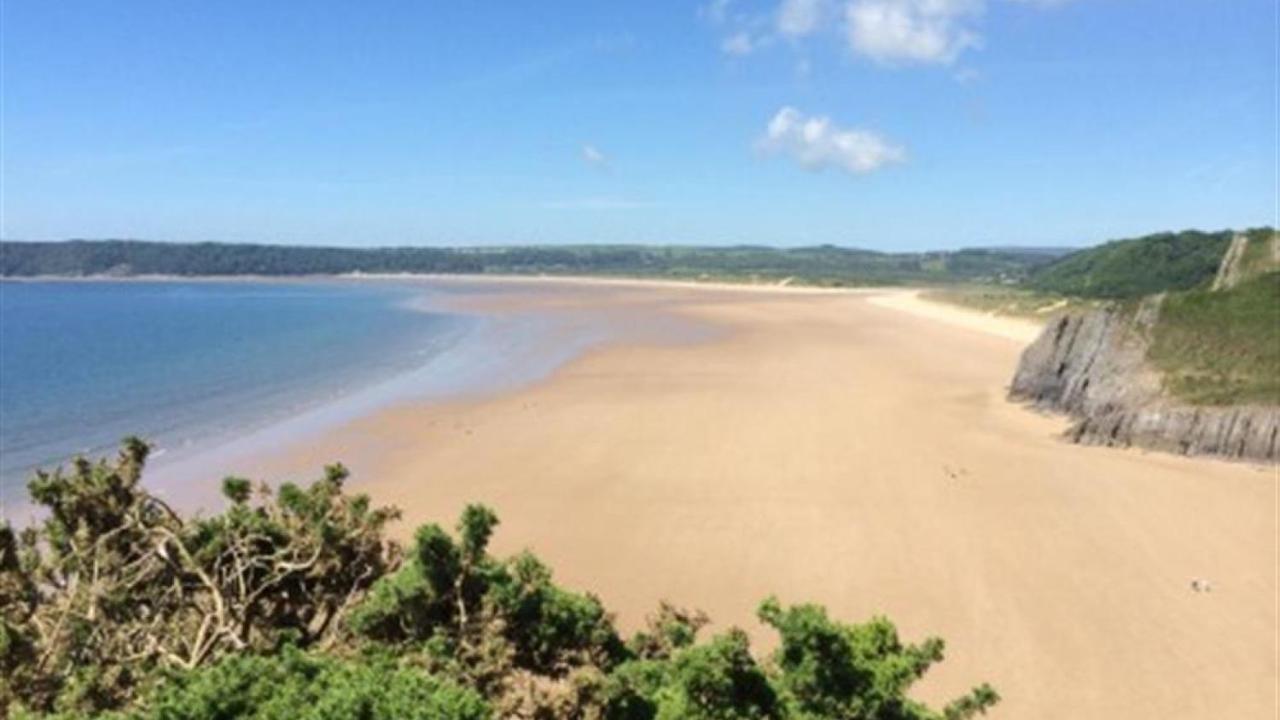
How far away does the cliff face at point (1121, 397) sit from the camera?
35.1 meters

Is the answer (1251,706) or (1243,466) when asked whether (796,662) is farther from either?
(1243,466)

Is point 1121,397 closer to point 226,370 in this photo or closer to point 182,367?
point 226,370

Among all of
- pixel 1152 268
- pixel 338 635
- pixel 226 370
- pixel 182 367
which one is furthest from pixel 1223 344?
pixel 1152 268

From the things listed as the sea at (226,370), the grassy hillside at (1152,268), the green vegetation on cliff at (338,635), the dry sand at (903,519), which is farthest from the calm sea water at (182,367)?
the grassy hillside at (1152,268)

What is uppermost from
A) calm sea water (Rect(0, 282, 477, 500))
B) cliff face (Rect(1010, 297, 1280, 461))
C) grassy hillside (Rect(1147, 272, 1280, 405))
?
grassy hillside (Rect(1147, 272, 1280, 405))

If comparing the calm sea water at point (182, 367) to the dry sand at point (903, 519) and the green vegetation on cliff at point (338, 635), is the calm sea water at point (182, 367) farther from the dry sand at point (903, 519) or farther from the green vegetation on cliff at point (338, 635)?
the green vegetation on cliff at point (338, 635)

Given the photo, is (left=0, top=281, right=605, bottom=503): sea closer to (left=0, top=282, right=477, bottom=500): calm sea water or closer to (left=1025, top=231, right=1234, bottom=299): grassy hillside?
(left=0, top=282, right=477, bottom=500): calm sea water

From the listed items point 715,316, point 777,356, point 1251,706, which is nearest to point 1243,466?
point 1251,706

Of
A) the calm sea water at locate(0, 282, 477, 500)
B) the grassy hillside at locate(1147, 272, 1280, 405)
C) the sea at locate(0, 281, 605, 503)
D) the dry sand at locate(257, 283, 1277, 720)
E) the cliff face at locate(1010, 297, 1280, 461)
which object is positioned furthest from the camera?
the calm sea water at locate(0, 282, 477, 500)

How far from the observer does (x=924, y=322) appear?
102 metres

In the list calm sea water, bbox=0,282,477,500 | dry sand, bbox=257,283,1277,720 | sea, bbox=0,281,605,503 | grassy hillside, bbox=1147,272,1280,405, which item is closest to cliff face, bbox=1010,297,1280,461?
grassy hillside, bbox=1147,272,1280,405

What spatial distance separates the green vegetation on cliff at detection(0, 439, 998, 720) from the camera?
29.2 ft

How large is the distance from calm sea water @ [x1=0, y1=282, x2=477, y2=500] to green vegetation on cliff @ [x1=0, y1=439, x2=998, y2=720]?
79.7ft

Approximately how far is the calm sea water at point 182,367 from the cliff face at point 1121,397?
31334mm
